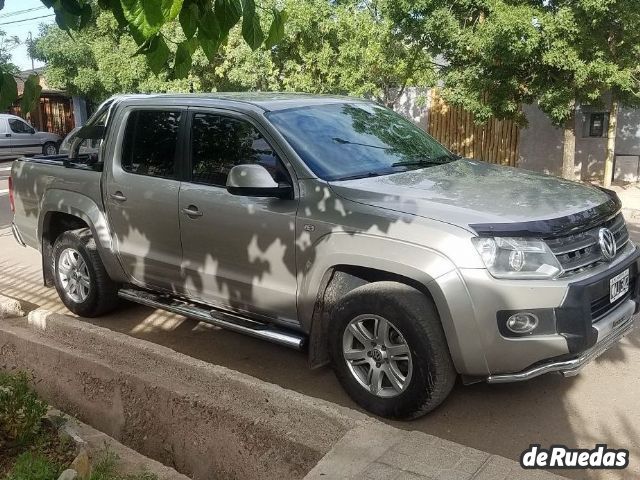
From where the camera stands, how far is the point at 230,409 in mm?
3086

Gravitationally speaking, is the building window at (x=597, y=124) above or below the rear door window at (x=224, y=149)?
below

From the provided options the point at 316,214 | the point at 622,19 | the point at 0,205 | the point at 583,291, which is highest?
the point at 622,19

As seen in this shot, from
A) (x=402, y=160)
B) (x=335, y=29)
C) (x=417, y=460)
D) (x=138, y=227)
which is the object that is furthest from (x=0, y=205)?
(x=417, y=460)

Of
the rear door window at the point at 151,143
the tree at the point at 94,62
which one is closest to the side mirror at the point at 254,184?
the rear door window at the point at 151,143

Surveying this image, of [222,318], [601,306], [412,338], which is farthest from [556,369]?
[222,318]

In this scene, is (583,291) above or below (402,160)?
below

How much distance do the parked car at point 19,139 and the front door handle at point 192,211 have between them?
19787 mm

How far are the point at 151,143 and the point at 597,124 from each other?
1344 cm

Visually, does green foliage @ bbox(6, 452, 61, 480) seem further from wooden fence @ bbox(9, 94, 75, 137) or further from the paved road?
wooden fence @ bbox(9, 94, 75, 137)

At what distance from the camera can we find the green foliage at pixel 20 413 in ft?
10.7

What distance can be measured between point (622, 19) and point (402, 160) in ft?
25.6

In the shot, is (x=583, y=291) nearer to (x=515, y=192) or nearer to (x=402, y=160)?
(x=515, y=192)

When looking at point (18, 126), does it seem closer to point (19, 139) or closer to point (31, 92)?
point (19, 139)

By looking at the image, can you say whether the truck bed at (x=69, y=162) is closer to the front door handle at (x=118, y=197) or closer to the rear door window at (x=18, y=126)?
the front door handle at (x=118, y=197)
